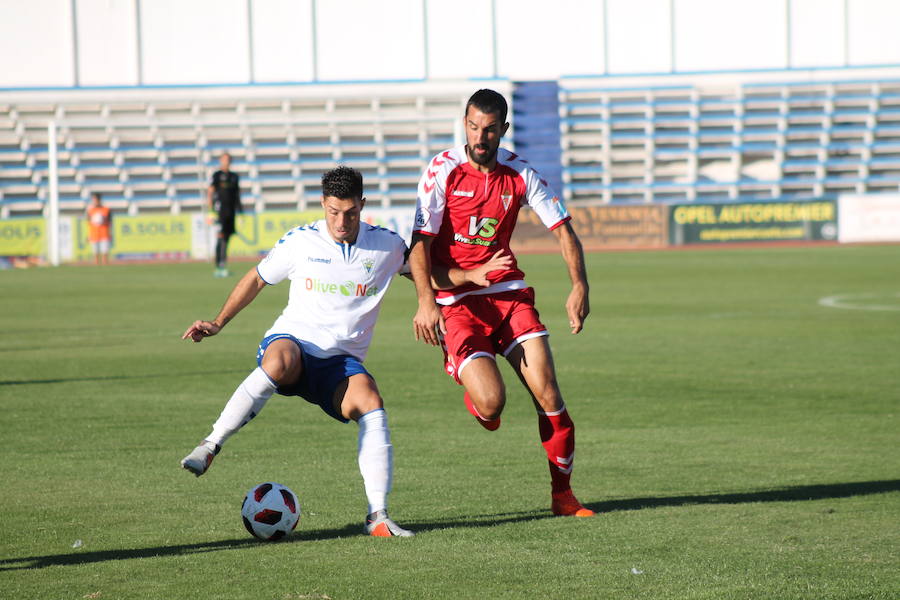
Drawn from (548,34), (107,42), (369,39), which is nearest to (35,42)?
(107,42)

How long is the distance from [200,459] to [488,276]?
1747 mm

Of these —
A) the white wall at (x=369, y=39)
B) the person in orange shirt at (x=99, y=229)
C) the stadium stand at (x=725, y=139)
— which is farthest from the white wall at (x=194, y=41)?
the person in orange shirt at (x=99, y=229)

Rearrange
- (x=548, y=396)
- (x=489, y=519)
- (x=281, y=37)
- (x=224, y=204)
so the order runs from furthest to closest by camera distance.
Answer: (x=281, y=37), (x=224, y=204), (x=548, y=396), (x=489, y=519)

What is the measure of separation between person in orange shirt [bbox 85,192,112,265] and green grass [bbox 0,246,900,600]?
17.2m

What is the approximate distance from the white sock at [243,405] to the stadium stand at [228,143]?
34.3 metres

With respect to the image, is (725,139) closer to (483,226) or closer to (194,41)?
(194,41)

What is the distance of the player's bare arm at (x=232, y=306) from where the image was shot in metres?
5.93

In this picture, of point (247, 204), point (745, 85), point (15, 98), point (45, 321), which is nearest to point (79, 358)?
point (45, 321)

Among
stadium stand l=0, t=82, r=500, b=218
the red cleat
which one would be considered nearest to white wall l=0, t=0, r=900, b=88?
stadium stand l=0, t=82, r=500, b=218

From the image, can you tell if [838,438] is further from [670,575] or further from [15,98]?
[15,98]

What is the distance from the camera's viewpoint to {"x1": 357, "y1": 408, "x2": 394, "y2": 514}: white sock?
562cm

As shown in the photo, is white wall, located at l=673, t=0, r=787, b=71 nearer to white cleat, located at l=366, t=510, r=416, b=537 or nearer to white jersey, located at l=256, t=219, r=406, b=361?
white jersey, located at l=256, t=219, r=406, b=361

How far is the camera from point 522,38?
44281 mm

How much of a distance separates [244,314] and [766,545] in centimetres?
1358
